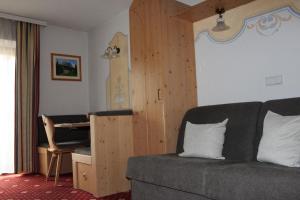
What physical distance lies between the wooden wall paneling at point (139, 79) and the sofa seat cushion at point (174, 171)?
640 millimetres

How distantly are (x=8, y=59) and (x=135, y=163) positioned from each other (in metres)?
3.16

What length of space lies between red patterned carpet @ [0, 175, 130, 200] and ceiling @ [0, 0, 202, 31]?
2505 millimetres

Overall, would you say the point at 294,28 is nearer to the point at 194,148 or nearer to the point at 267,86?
the point at 267,86

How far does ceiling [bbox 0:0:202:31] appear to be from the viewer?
161 inches

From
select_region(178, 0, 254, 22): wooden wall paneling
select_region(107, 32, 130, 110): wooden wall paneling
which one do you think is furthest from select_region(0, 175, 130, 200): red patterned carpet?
select_region(178, 0, 254, 22): wooden wall paneling

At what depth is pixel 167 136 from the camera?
9.52 ft

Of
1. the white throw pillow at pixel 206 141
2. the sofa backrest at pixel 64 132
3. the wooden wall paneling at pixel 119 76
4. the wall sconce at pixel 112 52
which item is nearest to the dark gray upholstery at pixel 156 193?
the white throw pillow at pixel 206 141

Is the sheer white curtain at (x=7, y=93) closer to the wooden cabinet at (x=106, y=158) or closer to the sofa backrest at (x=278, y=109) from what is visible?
the wooden cabinet at (x=106, y=158)

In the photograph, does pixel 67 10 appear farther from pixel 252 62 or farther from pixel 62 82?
pixel 252 62

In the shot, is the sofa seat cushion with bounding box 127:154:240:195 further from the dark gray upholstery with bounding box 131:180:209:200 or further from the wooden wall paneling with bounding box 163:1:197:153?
the wooden wall paneling with bounding box 163:1:197:153

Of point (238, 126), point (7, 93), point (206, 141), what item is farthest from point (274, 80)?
point (7, 93)

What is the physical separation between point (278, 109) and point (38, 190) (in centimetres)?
274

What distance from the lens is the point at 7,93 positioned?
4.46 m

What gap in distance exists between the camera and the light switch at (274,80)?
100 inches
